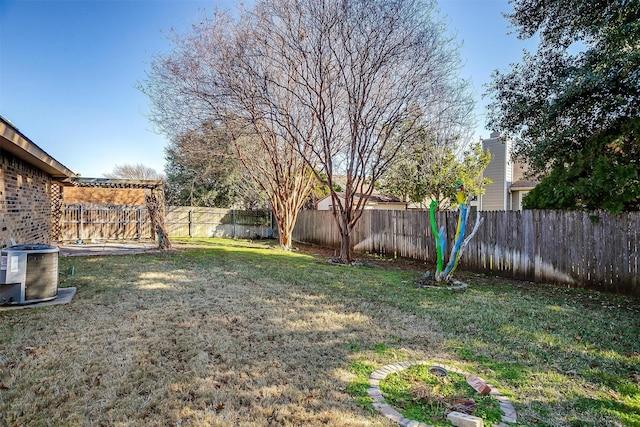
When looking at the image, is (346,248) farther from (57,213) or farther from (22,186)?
(57,213)

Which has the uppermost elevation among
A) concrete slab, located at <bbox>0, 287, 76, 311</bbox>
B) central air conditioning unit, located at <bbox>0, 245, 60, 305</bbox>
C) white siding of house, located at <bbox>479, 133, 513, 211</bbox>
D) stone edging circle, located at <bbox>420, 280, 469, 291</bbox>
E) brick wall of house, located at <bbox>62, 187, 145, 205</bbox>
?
white siding of house, located at <bbox>479, 133, 513, 211</bbox>

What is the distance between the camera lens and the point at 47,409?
2336mm

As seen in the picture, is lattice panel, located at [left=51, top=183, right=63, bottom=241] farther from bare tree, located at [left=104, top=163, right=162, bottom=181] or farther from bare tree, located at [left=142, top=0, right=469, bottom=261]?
bare tree, located at [left=104, top=163, right=162, bottom=181]

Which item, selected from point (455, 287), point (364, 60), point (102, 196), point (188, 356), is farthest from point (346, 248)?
point (102, 196)

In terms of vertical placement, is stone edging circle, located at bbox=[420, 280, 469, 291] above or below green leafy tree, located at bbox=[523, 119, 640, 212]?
below

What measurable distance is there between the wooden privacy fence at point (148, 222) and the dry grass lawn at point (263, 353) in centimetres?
1102

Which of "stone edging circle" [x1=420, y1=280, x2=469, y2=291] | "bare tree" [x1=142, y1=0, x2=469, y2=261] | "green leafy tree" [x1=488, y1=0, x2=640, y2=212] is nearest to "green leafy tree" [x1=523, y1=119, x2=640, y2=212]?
"green leafy tree" [x1=488, y1=0, x2=640, y2=212]

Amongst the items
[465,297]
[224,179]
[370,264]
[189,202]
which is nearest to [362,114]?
[370,264]

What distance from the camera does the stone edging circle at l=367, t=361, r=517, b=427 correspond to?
2236 millimetres

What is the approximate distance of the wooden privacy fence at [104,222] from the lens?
14898 mm

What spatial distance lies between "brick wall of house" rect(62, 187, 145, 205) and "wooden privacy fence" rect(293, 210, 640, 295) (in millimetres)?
13364

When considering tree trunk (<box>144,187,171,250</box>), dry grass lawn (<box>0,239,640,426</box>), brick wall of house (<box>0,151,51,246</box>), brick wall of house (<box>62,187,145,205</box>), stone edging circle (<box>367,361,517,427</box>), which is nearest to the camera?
stone edging circle (<box>367,361,517,427</box>)

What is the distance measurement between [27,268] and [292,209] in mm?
9252

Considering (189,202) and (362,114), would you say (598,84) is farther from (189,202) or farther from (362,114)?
(189,202)
